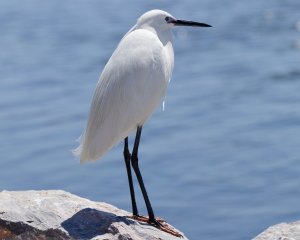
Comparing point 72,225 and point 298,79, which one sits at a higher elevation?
point 298,79

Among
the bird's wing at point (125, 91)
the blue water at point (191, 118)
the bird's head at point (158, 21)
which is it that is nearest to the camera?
the bird's wing at point (125, 91)

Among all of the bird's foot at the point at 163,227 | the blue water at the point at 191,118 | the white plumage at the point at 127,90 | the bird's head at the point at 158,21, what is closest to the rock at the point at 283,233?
the bird's foot at the point at 163,227

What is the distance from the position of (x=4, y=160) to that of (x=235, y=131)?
2.72m

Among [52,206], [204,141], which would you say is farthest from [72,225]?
[204,141]

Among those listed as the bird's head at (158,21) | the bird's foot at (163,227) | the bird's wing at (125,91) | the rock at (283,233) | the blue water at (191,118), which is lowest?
the rock at (283,233)

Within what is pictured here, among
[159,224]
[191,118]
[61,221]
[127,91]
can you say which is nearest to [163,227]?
[159,224]

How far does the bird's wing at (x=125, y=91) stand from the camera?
22.1 ft

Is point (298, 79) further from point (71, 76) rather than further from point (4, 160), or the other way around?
point (4, 160)

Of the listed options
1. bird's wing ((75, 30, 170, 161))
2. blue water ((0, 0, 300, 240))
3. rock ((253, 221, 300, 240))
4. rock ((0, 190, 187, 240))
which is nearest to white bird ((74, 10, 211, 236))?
bird's wing ((75, 30, 170, 161))

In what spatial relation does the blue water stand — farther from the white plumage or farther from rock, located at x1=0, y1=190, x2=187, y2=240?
rock, located at x1=0, y1=190, x2=187, y2=240

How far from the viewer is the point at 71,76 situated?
15.2 m

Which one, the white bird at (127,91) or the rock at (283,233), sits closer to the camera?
the rock at (283,233)

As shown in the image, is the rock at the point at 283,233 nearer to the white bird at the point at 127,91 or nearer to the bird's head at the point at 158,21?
the white bird at the point at 127,91

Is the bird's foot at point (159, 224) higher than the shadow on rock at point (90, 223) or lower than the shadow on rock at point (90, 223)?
higher
